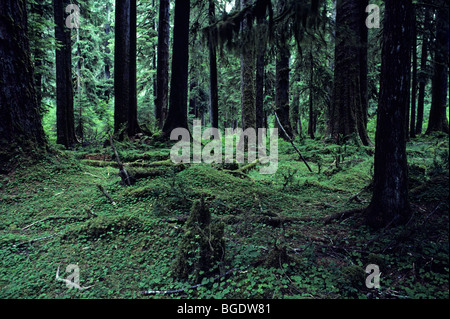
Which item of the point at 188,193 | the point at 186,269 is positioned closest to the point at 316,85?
the point at 188,193

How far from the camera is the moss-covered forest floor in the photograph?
258 cm

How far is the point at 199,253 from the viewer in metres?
3.03

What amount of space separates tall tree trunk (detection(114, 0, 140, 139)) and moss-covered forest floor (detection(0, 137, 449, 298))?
459 centimetres

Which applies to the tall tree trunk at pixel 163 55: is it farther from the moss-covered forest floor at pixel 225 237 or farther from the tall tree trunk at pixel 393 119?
the tall tree trunk at pixel 393 119

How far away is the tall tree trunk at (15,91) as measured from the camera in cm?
566

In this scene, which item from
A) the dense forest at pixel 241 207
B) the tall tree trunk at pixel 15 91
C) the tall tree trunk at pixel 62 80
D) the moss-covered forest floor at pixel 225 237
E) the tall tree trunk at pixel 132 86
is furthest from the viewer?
the tall tree trunk at pixel 62 80

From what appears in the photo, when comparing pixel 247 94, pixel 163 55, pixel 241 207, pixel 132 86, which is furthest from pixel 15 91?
pixel 163 55

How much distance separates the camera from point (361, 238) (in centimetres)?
327

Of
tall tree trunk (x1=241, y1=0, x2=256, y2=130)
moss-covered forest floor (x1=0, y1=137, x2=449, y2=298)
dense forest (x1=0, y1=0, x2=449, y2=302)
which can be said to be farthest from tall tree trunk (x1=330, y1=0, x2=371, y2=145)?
moss-covered forest floor (x1=0, y1=137, x2=449, y2=298)

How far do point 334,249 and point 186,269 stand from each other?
1827 millimetres

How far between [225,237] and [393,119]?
8.64 ft

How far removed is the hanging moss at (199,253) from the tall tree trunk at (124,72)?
25.9 feet

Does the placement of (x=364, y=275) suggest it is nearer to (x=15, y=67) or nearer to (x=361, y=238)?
(x=361, y=238)

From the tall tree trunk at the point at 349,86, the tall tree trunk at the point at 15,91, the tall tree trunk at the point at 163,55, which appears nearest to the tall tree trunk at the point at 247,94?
the tall tree trunk at the point at 349,86
